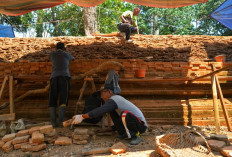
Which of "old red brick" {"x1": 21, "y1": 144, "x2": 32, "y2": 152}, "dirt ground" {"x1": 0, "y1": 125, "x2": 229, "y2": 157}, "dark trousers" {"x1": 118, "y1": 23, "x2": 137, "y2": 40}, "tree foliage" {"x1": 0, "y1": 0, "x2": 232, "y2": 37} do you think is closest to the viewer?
"dirt ground" {"x1": 0, "y1": 125, "x2": 229, "y2": 157}

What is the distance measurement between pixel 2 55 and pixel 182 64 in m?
4.47

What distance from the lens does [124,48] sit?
191 inches

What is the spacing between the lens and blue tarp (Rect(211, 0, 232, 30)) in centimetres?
548

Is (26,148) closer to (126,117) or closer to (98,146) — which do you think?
(98,146)

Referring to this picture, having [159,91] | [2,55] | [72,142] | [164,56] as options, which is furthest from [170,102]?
[2,55]

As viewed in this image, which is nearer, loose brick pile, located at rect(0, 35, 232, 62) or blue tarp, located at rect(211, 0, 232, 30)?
loose brick pile, located at rect(0, 35, 232, 62)

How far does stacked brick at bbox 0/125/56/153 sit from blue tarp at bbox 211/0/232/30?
19.2 ft

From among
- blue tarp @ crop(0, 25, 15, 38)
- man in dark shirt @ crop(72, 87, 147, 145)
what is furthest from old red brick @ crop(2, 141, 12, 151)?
blue tarp @ crop(0, 25, 15, 38)

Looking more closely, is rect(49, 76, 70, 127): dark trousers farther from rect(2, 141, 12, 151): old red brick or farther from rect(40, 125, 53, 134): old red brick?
rect(2, 141, 12, 151): old red brick

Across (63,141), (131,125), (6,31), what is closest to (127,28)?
(131,125)

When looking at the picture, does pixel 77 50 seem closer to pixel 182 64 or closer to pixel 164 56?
pixel 164 56

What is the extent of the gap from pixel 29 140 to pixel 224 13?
6.28m

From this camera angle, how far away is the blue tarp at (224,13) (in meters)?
5.48

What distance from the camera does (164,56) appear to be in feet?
15.1
